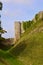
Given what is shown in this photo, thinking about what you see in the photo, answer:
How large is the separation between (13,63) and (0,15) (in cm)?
1130

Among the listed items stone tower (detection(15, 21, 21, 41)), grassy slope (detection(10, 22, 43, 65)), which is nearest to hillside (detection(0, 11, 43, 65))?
grassy slope (detection(10, 22, 43, 65))

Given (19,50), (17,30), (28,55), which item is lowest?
(17,30)

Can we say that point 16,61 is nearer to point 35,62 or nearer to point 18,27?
point 35,62

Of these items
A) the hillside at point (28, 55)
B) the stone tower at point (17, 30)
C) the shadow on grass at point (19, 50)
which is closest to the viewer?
the hillside at point (28, 55)

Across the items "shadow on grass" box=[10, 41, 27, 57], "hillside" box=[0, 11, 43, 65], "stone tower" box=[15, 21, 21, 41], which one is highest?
"hillside" box=[0, 11, 43, 65]

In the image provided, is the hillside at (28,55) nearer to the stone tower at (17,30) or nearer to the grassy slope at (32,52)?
the grassy slope at (32,52)

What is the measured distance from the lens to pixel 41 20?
125 feet

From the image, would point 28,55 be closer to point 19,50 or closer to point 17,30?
point 19,50

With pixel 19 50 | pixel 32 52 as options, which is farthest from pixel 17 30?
pixel 32 52

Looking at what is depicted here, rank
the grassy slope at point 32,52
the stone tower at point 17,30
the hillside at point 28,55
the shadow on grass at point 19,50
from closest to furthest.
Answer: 1. the hillside at point 28,55
2. the grassy slope at point 32,52
3. the shadow on grass at point 19,50
4. the stone tower at point 17,30

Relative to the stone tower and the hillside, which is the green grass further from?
the stone tower

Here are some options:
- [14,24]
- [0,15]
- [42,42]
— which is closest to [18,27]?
[14,24]

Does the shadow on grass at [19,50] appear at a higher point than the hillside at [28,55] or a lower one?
lower

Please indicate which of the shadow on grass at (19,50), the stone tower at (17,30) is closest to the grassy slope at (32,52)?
the shadow on grass at (19,50)
